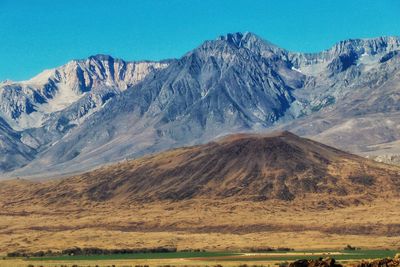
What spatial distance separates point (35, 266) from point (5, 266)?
587 centimetres

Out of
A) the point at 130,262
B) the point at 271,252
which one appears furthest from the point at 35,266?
the point at 271,252

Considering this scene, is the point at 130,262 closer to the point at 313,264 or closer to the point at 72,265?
the point at 72,265

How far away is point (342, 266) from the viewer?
304 ft

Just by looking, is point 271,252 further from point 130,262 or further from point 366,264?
A: point 366,264

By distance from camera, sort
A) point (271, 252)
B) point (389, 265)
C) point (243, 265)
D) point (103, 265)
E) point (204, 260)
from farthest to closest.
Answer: point (271, 252)
point (204, 260)
point (103, 265)
point (243, 265)
point (389, 265)

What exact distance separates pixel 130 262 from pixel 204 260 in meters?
14.3

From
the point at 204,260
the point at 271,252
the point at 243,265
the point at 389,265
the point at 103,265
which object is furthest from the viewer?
the point at 271,252

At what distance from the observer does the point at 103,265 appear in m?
156

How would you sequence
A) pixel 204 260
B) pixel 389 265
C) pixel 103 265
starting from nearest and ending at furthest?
pixel 389 265 < pixel 103 265 < pixel 204 260

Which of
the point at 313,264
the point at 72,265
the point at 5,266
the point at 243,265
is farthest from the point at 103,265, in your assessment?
the point at 313,264

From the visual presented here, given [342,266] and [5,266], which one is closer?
[342,266]

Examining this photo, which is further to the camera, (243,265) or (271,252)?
(271,252)

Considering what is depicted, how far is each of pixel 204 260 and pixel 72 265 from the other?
2598 centimetres

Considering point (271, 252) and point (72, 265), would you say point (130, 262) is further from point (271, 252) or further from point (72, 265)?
point (271, 252)
